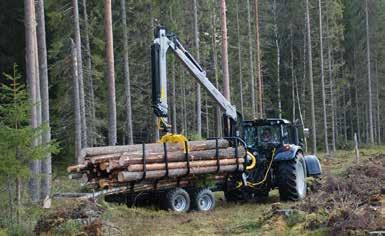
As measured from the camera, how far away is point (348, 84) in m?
52.6

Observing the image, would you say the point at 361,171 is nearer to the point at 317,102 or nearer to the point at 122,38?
the point at 122,38

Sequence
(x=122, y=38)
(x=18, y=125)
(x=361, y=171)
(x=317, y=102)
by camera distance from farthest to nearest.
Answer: (x=317, y=102) → (x=122, y=38) → (x=361, y=171) → (x=18, y=125)

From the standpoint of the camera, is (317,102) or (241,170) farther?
(317,102)

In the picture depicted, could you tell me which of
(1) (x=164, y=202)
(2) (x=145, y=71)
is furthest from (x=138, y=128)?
(1) (x=164, y=202)

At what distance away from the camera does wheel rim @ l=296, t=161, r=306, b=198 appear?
642 inches

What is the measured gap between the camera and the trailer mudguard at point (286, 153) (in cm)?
1602

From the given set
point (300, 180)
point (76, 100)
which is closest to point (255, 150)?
point (300, 180)

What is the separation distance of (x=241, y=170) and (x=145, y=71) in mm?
17253

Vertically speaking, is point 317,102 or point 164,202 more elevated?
point 317,102

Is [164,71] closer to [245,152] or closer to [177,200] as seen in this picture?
[245,152]

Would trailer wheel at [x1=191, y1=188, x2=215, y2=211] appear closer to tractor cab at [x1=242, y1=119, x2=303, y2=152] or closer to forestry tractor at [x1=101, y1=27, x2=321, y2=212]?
forestry tractor at [x1=101, y1=27, x2=321, y2=212]

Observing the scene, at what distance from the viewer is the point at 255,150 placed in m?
16.5

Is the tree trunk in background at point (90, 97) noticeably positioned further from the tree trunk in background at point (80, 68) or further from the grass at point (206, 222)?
the grass at point (206, 222)

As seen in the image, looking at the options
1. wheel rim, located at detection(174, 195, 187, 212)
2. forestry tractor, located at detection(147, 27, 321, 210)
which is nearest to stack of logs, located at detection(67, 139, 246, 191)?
wheel rim, located at detection(174, 195, 187, 212)
